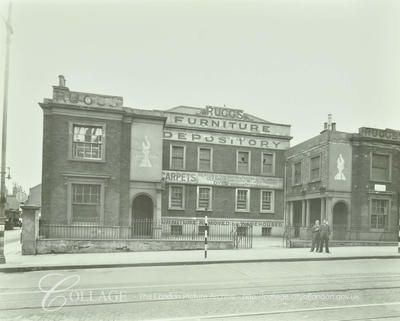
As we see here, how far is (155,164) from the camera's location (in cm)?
2325

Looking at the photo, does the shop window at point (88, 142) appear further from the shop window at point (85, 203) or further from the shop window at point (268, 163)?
the shop window at point (268, 163)

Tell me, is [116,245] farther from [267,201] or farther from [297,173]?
[297,173]

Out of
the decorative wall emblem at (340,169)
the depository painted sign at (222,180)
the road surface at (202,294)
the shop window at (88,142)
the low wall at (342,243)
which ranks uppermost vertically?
the shop window at (88,142)

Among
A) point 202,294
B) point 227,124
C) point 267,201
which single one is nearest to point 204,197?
point 267,201

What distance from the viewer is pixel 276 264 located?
14133 millimetres

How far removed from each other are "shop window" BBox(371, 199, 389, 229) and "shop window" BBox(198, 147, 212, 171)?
1169 cm

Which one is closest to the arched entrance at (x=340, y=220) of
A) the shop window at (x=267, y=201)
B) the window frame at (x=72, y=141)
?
the shop window at (x=267, y=201)

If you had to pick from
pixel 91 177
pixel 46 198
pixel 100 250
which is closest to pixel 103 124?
pixel 91 177

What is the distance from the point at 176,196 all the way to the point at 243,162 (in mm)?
6018

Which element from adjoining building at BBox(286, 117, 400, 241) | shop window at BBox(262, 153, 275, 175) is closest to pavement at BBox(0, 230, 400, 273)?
adjoining building at BBox(286, 117, 400, 241)

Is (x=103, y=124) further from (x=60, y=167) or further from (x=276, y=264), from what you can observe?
(x=276, y=264)

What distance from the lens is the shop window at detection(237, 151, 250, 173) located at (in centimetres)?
3005

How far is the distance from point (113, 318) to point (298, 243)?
1616cm

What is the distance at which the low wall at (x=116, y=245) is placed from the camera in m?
16.6
